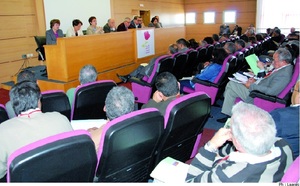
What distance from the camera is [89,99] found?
2637mm

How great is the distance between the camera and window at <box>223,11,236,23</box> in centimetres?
1308

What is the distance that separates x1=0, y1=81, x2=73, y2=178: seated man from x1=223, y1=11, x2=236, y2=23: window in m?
12.8

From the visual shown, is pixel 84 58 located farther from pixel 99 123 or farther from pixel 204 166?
pixel 204 166

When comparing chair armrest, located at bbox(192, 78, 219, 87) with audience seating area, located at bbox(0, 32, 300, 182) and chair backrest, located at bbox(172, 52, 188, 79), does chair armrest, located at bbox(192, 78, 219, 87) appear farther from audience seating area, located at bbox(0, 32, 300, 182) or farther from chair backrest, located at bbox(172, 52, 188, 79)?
audience seating area, located at bbox(0, 32, 300, 182)

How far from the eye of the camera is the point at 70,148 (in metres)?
1.27

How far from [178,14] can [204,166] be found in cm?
1316

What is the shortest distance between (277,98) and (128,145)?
2310mm

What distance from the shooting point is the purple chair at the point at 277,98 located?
314 cm

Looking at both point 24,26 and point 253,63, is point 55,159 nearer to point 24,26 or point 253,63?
point 253,63

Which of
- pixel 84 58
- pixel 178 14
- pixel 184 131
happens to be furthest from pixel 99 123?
pixel 178 14

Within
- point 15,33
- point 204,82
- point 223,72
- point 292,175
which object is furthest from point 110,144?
point 15,33

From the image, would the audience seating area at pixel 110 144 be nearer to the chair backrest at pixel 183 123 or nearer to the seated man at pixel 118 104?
the chair backrest at pixel 183 123

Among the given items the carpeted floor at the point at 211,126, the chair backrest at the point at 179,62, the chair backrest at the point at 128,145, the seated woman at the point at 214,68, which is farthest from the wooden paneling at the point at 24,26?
the chair backrest at the point at 128,145

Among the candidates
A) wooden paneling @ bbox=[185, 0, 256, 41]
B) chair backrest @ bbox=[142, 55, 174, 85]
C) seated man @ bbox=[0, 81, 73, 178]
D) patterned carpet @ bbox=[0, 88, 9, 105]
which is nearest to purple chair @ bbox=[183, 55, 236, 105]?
chair backrest @ bbox=[142, 55, 174, 85]
